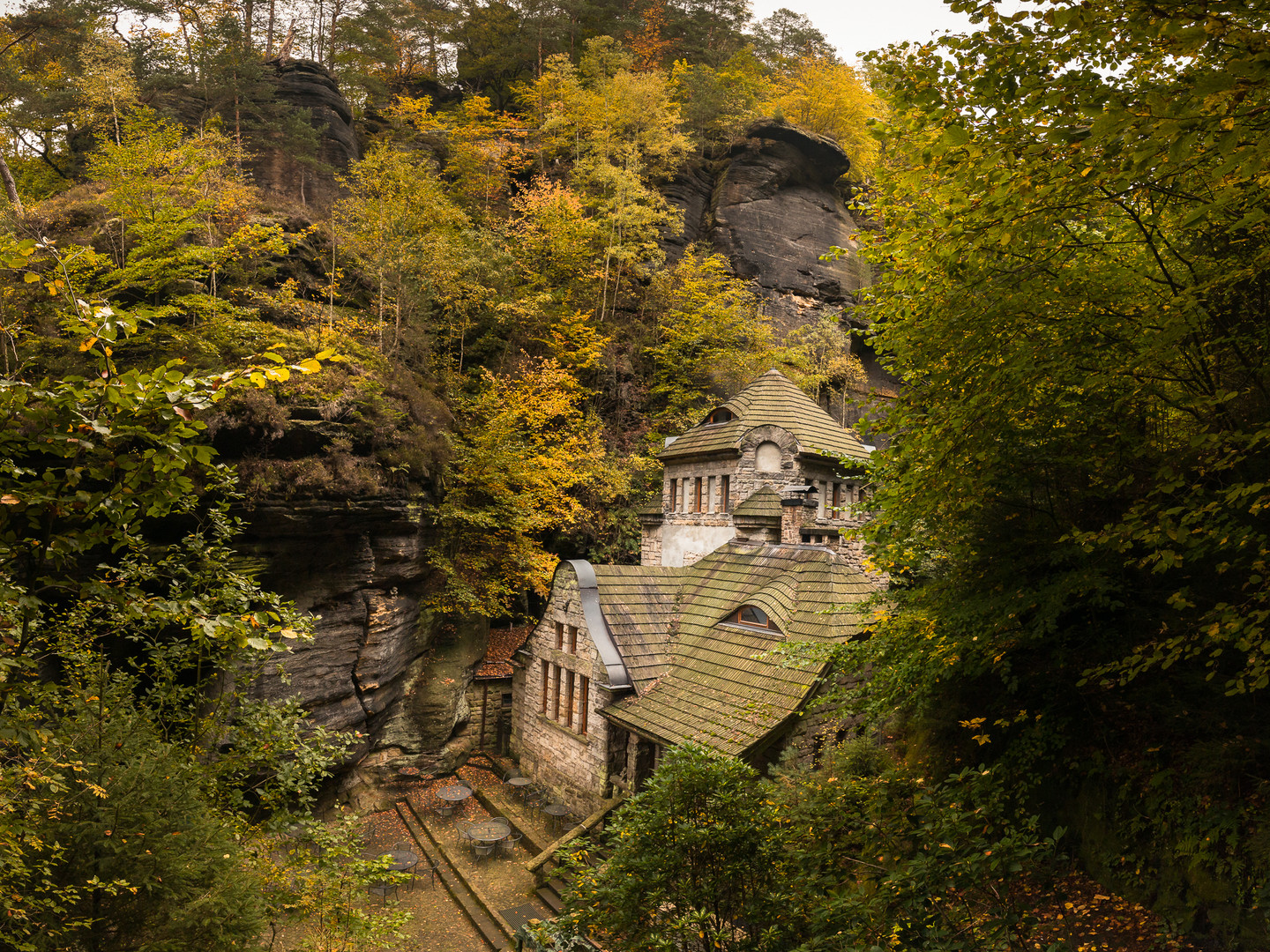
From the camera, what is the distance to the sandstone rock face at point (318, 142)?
65.8ft

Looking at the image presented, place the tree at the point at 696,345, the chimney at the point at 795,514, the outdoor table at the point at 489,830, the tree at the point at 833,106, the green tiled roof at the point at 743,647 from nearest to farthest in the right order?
the green tiled roof at the point at 743,647, the outdoor table at the point at 489,830, the chimney at the point at 795,514, the tree at the point at 696,345, the tree at the point at 833,106

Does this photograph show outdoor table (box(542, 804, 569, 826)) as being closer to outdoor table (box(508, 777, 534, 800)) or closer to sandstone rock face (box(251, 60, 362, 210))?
outdoor table (box(508, 777, 534, 800))

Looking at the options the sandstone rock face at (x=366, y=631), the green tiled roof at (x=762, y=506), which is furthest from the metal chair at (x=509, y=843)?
the green tiled roof at (x=762, y=506)

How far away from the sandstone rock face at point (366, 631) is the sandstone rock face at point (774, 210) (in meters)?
19.3

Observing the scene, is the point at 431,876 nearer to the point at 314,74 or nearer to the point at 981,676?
the point at 981,676

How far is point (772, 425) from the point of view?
15.8 meters

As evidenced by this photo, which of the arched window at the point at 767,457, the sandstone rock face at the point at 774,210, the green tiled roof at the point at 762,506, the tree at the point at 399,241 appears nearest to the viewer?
the green tiled roof at the point at 762,506

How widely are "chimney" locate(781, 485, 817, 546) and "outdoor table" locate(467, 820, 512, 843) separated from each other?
820 centimetres

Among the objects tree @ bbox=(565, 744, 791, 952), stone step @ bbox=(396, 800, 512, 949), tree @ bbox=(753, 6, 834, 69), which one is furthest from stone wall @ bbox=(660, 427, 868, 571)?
tree @ bbox=(753, 6, 834, 69)

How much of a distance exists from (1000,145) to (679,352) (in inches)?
774

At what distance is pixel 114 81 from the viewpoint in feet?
47.1

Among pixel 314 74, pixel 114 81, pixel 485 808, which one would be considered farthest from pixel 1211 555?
pixel 314 74

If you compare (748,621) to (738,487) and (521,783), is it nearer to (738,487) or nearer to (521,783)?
(738,487)

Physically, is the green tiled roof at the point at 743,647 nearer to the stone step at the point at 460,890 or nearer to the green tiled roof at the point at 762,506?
the green tiled roof at the point at 762,506
